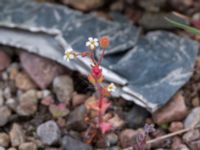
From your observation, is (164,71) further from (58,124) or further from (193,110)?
(58,124)

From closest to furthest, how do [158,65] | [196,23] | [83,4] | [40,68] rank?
1. [158,65]
2. [40,68]
3. [196,23]
4. [83,4]

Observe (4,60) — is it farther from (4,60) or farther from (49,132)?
(49,132)

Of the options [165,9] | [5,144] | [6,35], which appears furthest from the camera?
[165,9]

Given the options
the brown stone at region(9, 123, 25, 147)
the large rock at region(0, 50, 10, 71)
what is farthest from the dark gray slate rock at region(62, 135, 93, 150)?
the large rock at region(0, 50, 10, 71)

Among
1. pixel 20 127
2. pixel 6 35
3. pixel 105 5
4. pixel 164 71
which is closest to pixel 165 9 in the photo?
pixel 105 5

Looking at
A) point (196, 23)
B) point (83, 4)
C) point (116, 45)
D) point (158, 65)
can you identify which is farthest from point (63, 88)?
point (196, 23)
